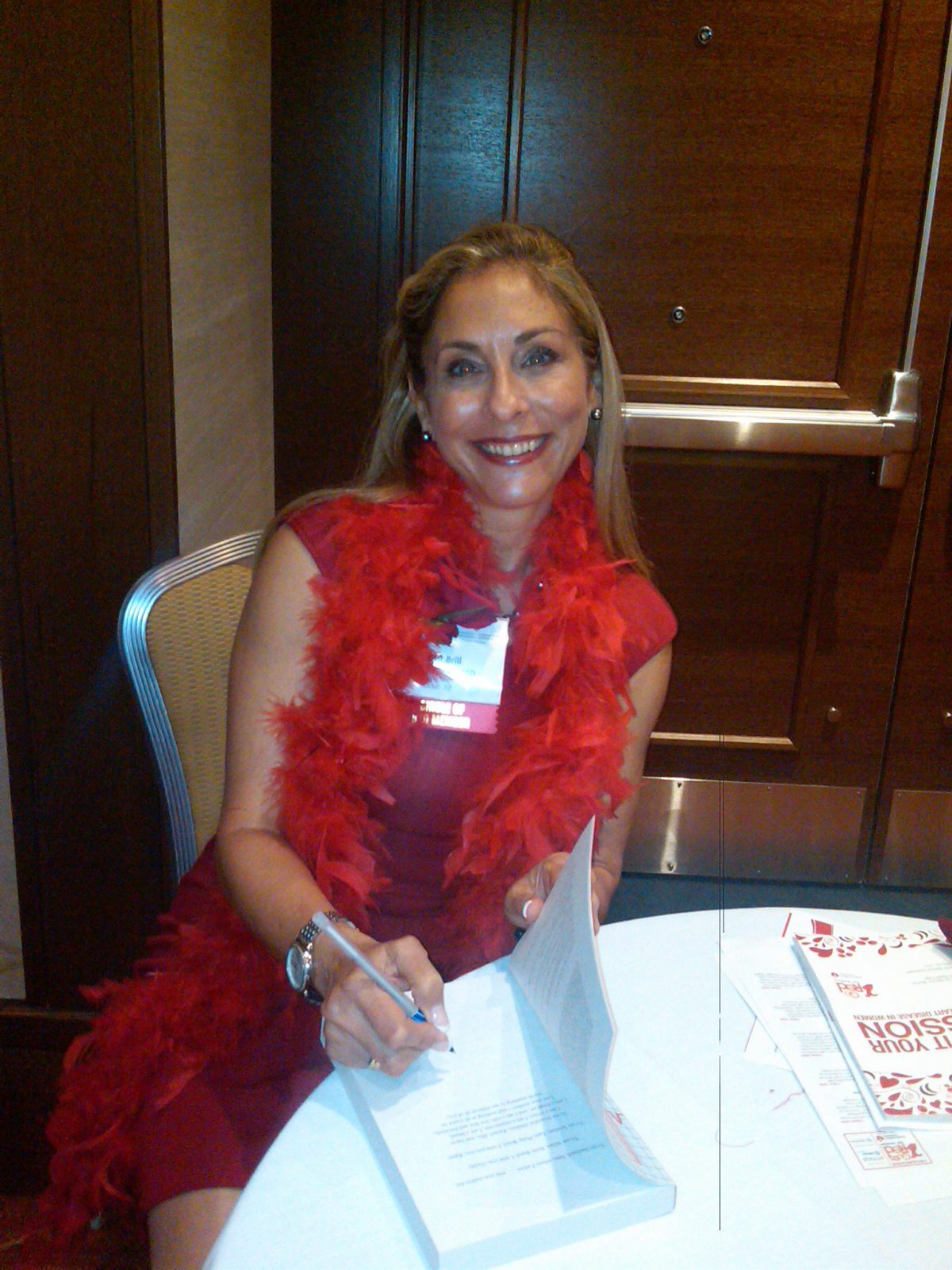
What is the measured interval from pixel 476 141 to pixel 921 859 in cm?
197

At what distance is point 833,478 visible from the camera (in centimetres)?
234

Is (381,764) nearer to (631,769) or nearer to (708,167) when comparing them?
(631,769)

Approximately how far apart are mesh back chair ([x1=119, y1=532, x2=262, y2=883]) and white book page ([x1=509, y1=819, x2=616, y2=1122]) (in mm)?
645

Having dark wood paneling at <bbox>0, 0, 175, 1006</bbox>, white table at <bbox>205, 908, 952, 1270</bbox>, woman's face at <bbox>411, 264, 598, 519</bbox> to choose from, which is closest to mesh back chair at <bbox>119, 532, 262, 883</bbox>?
dark wood paneling at <bbox>0, 0, 175, 1006</bbox>

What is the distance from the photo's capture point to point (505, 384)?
1.33 meters

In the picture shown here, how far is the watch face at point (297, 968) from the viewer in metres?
0.99

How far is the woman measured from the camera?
111cm

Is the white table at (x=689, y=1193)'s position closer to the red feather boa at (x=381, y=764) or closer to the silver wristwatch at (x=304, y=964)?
the silver wristwatch at (x=304, y=964)

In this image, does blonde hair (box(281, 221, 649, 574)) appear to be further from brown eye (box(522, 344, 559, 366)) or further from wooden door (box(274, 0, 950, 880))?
wooden door (box(274, 0, 950, 880))

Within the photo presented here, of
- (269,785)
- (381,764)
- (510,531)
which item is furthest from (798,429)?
(269,785)

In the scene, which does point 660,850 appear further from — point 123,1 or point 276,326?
point 123,1

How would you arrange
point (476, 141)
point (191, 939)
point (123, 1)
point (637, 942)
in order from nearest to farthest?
point (637, 942)
point (191, 939)
point (123, 1)
point (476, 141)

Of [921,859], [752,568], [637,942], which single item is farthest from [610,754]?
[921,859]

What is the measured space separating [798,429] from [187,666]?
4.91 ft
